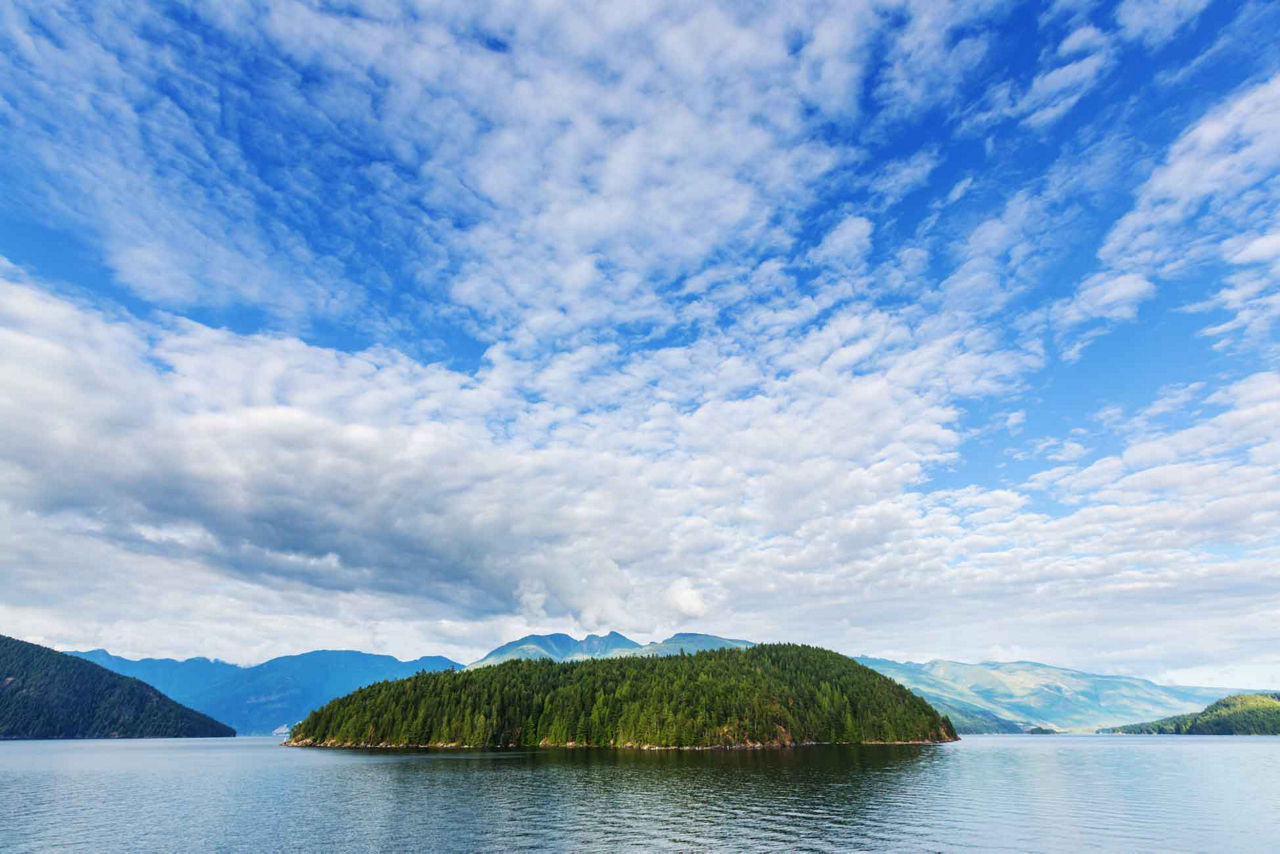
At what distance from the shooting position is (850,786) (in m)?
120

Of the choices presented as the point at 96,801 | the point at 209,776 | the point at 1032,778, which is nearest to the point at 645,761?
the point at 1032,778

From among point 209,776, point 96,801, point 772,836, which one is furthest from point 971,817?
point 209,776

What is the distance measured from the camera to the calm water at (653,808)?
75250mm

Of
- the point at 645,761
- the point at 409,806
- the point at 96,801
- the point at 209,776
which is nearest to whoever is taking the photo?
the point at 409,806

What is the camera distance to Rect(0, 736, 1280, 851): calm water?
75.2 metres

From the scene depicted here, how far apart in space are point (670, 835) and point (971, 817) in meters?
43.0

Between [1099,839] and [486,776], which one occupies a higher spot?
[486,776]

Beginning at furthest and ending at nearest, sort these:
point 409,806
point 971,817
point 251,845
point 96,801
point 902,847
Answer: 1. point 96,801
2. point 409,806
3. point 971,817
4. point 251,845
5. point 902,847

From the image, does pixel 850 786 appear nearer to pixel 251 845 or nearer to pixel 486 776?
pixel 486 776

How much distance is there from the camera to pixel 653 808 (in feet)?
319

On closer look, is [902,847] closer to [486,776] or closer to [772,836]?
[772,836]

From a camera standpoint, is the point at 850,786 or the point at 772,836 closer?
the point at 772,836

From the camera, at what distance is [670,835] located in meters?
77.2

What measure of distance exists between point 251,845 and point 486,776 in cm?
7303
